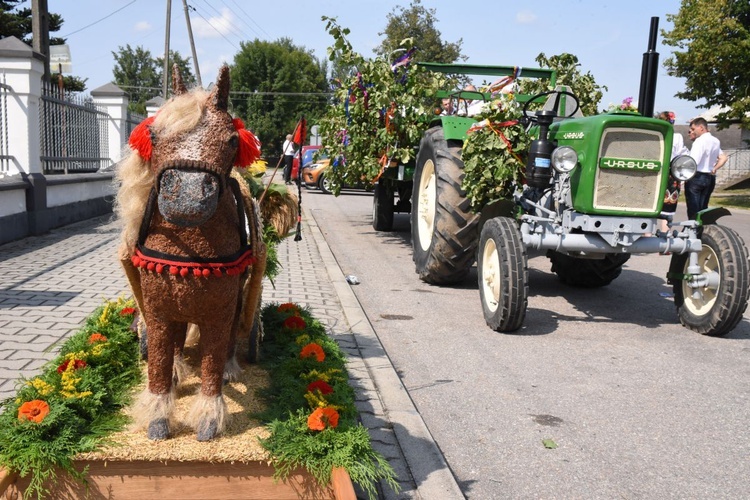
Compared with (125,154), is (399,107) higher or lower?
higher

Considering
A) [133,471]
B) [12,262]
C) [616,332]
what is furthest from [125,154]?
[12,262]

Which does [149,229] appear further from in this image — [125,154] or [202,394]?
[202,394]

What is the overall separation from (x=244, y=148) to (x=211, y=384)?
97 cm

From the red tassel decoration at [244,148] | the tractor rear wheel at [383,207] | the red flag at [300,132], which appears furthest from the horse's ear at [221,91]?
the tractor rear wheel at [383,207]

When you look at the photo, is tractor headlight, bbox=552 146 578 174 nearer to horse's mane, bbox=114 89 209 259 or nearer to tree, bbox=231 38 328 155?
horse's mane, bbox=114 89 209 259

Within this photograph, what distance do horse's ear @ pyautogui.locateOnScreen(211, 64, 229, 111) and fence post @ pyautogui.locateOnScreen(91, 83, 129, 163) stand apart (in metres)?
12.6

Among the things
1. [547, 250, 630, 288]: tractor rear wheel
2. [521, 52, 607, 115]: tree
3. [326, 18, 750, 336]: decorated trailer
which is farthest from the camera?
[521, 52, 607, 115]: tree

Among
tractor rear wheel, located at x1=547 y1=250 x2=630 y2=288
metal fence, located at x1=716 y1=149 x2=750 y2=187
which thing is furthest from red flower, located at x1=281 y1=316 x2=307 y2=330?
metal fence, located at x1=716 y1=149 x2=750 y2=187

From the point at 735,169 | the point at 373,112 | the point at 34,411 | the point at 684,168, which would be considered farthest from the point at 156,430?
the point at 735,169

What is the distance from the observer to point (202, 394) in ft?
9.26

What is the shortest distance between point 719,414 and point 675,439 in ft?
1.82

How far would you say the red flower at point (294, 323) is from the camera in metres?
4.26

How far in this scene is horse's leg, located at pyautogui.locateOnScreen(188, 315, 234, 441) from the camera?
276 centimetres

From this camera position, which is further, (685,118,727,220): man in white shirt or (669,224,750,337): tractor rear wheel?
(685,118,727,220): man in white shirt
